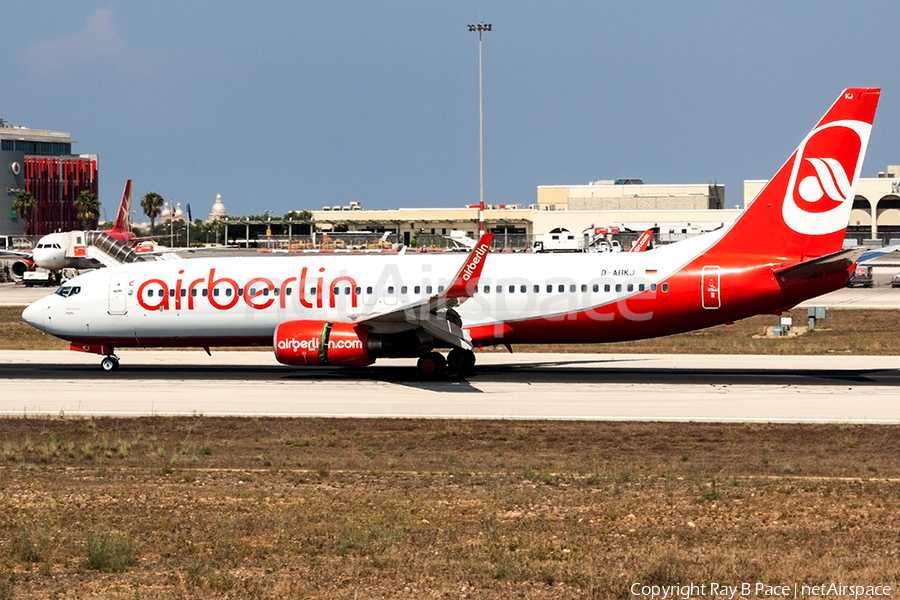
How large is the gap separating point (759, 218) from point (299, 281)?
1404cm

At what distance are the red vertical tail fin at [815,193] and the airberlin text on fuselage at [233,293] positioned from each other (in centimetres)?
1205

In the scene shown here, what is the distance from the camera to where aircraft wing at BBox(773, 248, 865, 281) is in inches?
1145

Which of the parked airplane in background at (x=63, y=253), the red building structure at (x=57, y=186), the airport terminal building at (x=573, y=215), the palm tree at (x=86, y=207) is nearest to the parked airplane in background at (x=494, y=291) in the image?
the parked airplane in background at (x=63, y=253)

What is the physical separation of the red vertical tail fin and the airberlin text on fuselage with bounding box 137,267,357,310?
39.5ft

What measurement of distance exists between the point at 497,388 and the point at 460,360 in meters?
3.17

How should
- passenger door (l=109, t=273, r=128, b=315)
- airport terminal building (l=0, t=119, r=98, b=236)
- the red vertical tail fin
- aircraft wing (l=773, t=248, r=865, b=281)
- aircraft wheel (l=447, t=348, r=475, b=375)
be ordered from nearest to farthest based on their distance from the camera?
aircraft wing (l=773, t=248, r=865, b=281) → the red vertical tail fin → aircraft wheel (l=447, t=348, r=475, b=375) → passenger door (l=109, t=273, r=128, b=315) → airport terminal building (l=0, t=119, r=98, b=236)

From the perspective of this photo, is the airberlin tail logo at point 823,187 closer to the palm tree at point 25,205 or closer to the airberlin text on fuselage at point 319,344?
the airberlin text on fuselage at point 319,344

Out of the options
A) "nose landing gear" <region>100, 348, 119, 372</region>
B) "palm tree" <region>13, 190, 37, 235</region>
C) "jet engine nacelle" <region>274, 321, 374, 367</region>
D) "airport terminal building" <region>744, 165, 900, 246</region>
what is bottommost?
"nose landing gear" <region>100, 348, 119, 372</region>

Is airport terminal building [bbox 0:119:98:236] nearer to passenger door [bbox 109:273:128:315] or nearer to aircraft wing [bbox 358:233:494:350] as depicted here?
passenger door [bbox 109:273:128:315]

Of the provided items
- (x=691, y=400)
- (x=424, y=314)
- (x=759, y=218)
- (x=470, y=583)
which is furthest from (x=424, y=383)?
(x=470, y=583)

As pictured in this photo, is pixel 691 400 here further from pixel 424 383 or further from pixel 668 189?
pixel 668 189

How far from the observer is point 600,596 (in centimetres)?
1074

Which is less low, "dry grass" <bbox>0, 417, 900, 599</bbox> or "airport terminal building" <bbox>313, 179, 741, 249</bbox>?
"airport terminal building" <bbox>313, 179, 741, 249</bbox>

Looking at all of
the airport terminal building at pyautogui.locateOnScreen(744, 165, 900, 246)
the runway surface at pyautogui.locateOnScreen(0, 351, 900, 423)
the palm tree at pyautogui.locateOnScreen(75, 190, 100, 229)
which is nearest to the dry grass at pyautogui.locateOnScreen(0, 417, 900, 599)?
the runway surface at pyautogui.locateOnScreen(0, 351, 900, 423)
